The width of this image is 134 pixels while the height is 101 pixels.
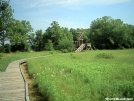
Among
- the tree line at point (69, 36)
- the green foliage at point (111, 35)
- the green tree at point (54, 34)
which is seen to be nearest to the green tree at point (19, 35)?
the tree line at point (69, 36)

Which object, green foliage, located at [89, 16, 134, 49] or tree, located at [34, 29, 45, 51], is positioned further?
tree, located at [34, 29, 45, 51]

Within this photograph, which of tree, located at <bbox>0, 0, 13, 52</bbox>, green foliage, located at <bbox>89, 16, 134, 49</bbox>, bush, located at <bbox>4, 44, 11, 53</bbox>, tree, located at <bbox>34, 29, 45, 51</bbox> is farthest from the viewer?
tree, located at <bbox>34, 29, 45, 51</bbox>

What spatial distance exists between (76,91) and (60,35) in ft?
158

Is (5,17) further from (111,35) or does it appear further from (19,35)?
(111,35)

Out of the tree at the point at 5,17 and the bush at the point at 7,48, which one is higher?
the tree at the point at 5,17

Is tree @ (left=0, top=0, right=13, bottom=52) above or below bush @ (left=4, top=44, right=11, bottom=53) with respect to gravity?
above

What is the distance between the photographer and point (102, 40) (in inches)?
2226

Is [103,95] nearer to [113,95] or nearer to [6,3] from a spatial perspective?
[113,95]

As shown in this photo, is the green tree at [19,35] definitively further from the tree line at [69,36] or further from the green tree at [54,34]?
the green tree at [54,34]

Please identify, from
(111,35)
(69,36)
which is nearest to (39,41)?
(69,36)

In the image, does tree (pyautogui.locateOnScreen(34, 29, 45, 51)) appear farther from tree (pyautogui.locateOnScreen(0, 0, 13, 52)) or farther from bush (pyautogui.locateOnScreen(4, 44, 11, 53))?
tree (pyautogui.locateOnScreen(0, 0, 13, 52))

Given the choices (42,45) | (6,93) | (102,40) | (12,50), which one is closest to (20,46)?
(12,50)

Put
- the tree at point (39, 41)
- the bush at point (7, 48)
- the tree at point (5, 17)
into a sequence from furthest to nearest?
the tree at point (39, 41) → the bush at point (7, 48) → the tree at point (5, 17)

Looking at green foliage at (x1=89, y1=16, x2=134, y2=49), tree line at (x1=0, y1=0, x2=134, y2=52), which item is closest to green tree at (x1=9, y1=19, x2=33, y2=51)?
tree line at (x1=0, y1=0, x2=134, y2=52)
